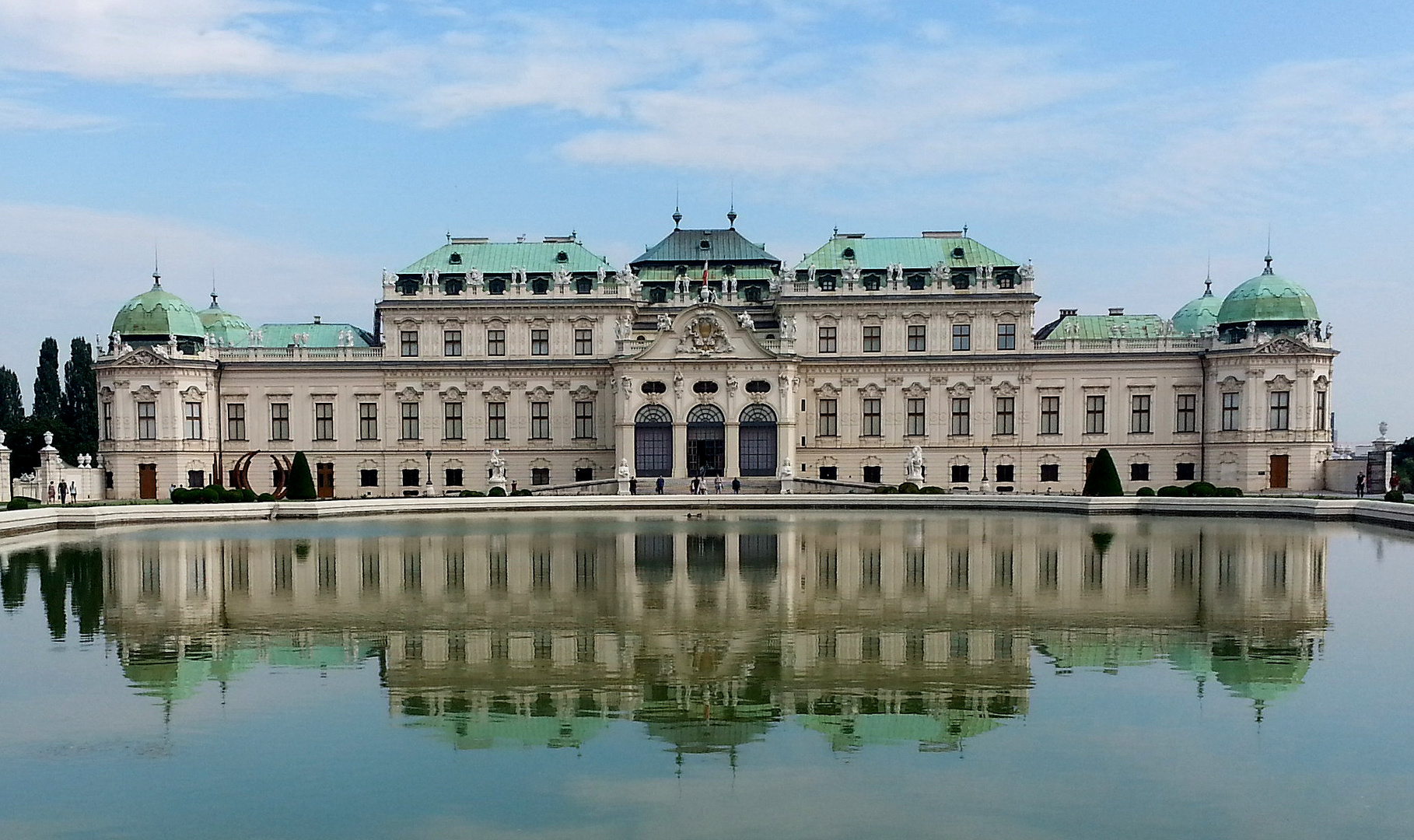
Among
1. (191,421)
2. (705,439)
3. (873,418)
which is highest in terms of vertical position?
(191,421)

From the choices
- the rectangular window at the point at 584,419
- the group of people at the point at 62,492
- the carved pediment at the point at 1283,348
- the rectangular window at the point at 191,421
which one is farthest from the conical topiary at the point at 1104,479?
the group of people at the point at 62,492

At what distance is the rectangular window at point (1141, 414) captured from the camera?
7200 centimetres

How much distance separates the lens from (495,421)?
73.9m

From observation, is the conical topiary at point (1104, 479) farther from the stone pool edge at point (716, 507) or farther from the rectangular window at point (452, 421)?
the rectangular window at point (452, 421)

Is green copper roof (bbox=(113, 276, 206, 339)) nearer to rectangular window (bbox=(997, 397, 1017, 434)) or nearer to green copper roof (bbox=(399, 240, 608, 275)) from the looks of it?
green copper roof (bbox=(399, 240, 608, 275))

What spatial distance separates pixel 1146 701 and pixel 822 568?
47.8ft

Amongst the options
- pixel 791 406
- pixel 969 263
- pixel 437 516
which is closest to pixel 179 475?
pixel 437 516

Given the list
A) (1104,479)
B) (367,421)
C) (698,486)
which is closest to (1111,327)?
(1104,479)

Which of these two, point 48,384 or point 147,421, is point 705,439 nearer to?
point 147,421

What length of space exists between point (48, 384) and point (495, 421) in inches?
1826

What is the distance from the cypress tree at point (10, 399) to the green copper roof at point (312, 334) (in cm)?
3067

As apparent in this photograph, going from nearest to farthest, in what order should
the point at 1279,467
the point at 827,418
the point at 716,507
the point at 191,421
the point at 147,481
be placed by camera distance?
1. the point at 716,507
2. the point at 1279,467
3. the point at 147,481
4. the point at 191,421
5. the point at 827,418

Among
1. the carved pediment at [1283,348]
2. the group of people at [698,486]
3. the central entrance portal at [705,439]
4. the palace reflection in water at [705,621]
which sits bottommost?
the group of people at [698,486]

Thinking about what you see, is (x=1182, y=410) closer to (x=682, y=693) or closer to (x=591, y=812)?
(x=682, y=693)
